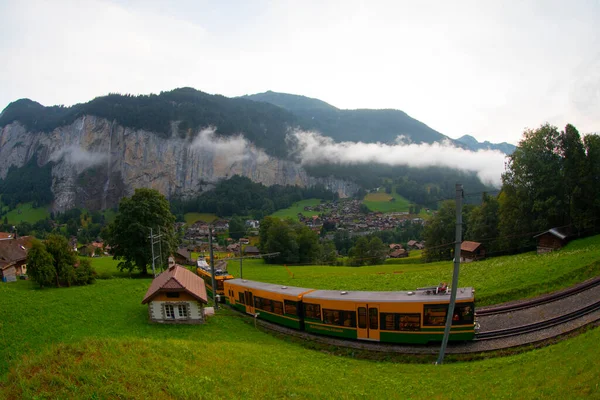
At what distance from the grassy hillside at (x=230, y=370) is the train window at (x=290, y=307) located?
2055 mm

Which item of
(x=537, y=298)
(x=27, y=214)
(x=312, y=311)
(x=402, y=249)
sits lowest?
(x=402, y=249)

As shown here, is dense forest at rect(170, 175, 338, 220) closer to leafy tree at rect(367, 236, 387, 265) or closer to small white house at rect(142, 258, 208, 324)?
leafy tree at rect(367, 236, 387, 265)

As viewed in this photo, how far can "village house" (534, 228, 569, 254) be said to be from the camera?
3366 cm

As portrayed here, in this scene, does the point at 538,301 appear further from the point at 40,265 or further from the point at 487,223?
the point at 40,265

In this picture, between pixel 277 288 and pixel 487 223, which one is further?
pixel 487 223

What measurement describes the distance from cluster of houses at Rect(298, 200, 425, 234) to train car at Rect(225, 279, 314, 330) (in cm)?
9391

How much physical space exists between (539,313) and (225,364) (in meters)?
16.5

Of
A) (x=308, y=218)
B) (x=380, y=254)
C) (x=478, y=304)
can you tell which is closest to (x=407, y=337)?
(x=478, y=304)

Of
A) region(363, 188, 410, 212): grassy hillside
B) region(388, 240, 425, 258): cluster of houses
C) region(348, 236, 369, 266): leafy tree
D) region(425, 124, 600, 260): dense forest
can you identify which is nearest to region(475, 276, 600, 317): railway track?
region(425, 124, 600, 260): dense forest

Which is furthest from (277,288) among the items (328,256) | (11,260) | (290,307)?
(328,256)

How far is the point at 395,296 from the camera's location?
701 inches

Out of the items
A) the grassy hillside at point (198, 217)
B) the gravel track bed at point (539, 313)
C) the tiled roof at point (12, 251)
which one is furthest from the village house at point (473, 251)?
the grassy hillside at point (198, 217)

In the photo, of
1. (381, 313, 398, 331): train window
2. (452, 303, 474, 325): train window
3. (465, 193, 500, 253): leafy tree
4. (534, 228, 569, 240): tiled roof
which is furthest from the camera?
(465, 193, 500, 253): leafy tree

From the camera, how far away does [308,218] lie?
144750mm
